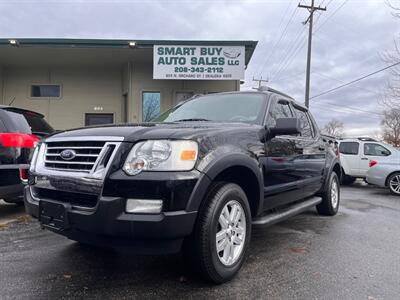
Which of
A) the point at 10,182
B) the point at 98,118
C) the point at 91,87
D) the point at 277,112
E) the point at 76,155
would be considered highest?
the point at 91,87

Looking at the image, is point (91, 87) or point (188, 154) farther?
point (91, 87)

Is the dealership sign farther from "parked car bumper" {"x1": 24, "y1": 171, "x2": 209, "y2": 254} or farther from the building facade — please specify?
"parked car bumper" {"x1": 24, "y1": 171, "x2": 209, "y2": 254}

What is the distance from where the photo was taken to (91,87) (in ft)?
53.5

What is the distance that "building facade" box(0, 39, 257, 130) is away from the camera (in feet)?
50.6

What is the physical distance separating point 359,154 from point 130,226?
434 inches

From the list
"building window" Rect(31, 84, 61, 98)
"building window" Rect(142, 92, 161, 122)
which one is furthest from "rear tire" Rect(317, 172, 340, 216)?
"building window" Rect(31, 84, 61, 98)

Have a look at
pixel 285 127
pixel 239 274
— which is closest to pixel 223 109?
pixel 285 127

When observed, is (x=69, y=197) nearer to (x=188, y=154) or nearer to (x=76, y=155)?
(x=76, y=155)

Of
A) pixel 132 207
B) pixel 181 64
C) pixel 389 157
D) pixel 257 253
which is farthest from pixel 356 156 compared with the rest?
pixel 132 207

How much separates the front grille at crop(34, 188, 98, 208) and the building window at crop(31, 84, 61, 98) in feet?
47.4

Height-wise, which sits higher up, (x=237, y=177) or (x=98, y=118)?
(x=98, y=118)

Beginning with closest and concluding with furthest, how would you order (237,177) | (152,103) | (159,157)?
(159,157) → (237,177) → (152,103)

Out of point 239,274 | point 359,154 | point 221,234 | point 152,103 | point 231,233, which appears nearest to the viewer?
point 221,234

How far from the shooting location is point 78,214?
8.87 ft
